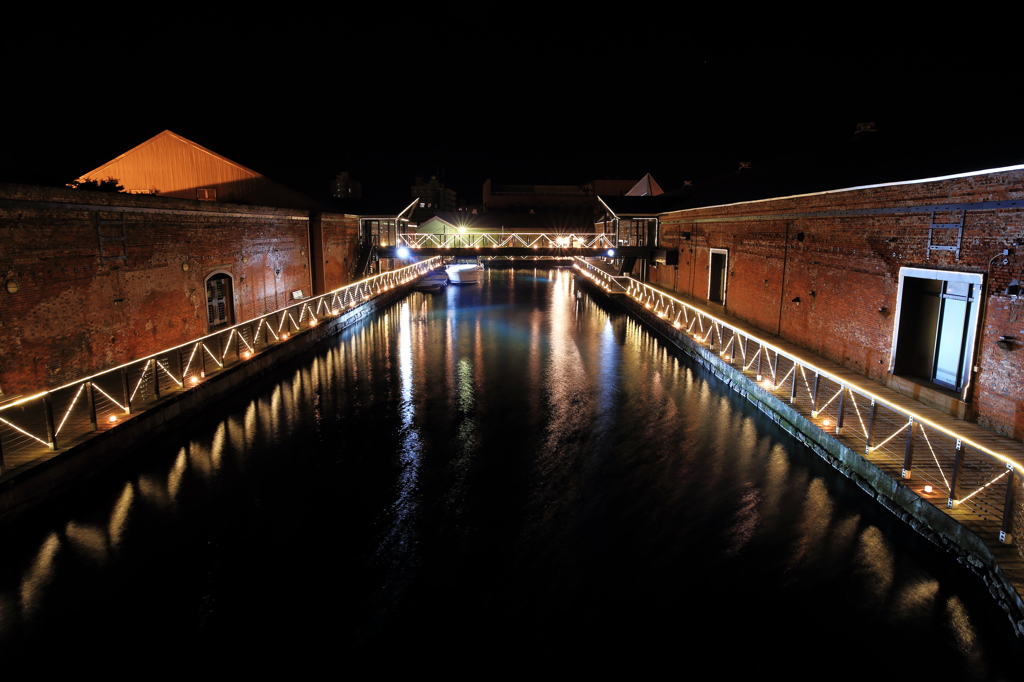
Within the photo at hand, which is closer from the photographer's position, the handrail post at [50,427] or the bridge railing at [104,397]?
the handrail post at [50,427]

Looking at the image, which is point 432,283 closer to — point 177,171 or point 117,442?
point 177,171

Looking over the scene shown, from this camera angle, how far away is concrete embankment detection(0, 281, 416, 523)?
6648 mm

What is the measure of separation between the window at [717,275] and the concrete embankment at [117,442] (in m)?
14.4

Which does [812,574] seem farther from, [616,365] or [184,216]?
[184,216]

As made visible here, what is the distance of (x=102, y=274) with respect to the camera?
37.3 ft

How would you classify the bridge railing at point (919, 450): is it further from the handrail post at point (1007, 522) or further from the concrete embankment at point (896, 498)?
the concrete embankment at point (896, 498)

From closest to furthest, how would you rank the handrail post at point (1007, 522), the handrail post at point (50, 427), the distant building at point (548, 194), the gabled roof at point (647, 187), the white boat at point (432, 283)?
the handrail post at point (1007, 522) < the handrail post at point (50, 427) < the white boat at point (432, 283) < the gabled roof at point (647, 187) < the distant building at point (548, 194)

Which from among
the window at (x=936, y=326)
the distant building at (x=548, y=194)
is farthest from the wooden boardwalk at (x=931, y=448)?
the distant building at (x=548, y=194)

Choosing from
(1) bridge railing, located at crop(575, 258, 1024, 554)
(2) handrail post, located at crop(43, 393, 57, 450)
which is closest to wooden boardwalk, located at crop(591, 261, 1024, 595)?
(1) bridge railing, located at crop(575, 258, 1024, 554)

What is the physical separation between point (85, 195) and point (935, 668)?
544 inches

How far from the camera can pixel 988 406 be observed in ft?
27.7

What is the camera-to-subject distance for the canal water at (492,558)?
16.0 ft

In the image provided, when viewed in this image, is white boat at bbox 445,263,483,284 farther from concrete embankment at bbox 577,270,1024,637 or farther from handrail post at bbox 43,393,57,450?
handrail post at bbox 43,393,57,450

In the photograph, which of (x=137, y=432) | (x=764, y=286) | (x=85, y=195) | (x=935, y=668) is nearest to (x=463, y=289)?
(x=764, y=286)
